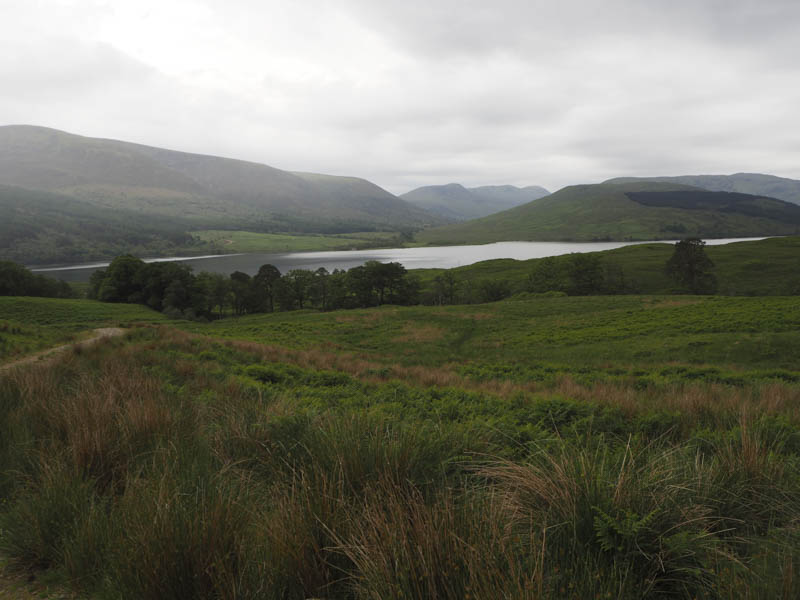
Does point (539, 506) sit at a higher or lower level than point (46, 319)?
higher

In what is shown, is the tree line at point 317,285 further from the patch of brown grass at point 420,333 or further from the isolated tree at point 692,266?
the patch of brown grass at point 420,333

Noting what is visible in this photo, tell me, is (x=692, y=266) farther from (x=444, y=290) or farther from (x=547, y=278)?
(x=444, y=290)

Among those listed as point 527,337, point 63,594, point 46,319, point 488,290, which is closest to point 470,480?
point 63,594

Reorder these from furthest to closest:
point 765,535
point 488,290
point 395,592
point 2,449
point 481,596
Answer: point 488,290 < point 2,449 < point 765,535 < point 395,592 < point 481,596

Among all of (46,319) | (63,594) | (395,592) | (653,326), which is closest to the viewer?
(395,592)

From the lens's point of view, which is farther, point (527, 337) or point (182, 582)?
point (527, 337)

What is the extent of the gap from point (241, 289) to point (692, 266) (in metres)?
75.7

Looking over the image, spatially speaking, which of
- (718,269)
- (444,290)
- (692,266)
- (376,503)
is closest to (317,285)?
(444,290)

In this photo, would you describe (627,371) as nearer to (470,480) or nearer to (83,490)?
(470,480)

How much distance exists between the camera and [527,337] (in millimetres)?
29016

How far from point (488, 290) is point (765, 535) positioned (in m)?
73.1

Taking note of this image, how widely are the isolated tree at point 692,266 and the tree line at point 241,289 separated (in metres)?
43.4

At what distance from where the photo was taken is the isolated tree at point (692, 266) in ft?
208

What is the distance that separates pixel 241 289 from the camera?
237 feet
